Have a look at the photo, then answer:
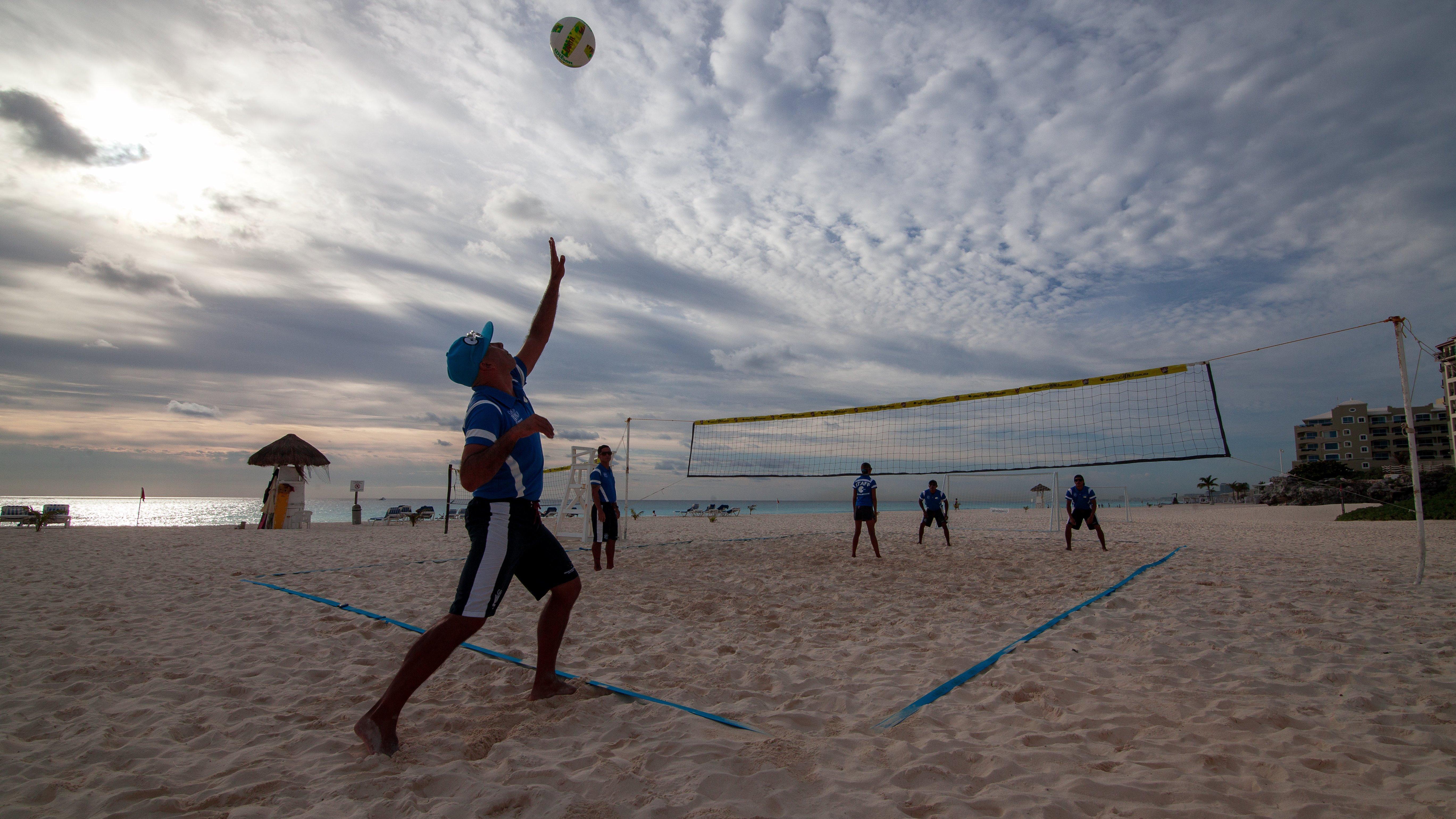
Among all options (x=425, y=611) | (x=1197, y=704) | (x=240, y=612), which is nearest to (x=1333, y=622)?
(x=1197, y=704)

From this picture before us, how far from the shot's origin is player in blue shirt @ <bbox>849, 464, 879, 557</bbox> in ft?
26.2

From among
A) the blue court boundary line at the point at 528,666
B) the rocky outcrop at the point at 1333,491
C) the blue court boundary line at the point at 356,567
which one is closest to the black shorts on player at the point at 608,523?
the blue court boundary line at the point at 356,567

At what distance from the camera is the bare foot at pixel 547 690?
2.42m

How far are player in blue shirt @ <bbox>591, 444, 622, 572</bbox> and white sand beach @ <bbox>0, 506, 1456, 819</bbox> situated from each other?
4.09ft

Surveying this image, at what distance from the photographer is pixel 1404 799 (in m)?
1.58

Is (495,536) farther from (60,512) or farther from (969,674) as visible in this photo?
(60,512)

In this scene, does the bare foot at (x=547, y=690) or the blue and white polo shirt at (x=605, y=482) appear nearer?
the bare foot at (x=547, y=690)

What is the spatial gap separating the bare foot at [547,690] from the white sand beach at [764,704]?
0.19 feet

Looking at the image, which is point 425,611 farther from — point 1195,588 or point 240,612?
point 1195,588

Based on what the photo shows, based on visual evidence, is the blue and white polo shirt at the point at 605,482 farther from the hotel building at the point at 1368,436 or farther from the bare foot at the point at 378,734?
the hotel building at the point at 1368,436

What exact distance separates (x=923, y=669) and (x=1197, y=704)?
1.05m

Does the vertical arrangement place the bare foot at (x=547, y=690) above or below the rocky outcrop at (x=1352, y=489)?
below

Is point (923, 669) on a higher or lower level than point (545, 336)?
lower

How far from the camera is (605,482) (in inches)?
265
